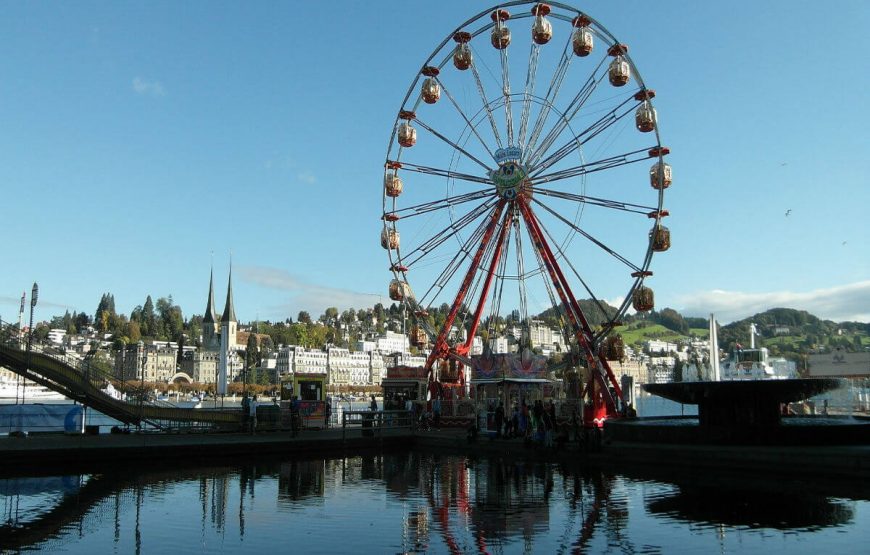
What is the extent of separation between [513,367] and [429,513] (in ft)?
70.2

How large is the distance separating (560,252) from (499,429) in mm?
12307

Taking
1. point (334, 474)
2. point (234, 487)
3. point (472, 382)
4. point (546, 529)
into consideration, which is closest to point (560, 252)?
point (472, 382)

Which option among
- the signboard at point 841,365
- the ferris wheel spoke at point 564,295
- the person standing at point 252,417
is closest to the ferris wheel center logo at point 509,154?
the ferris wheel spoke at point 564,295

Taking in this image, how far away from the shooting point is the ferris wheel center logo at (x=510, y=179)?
4081 cm

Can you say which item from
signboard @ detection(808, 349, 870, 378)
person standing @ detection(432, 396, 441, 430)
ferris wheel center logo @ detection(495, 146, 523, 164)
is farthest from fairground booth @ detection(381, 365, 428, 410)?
signboard @ detection(808, 349, 870, 378)

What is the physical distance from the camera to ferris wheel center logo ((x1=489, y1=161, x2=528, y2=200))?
40812 millimetres

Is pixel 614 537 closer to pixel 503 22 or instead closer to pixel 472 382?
pixel 472 382

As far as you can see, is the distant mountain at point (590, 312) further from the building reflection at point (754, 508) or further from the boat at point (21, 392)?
the boat at point (21, 392)

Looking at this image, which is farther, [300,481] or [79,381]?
[79,381]

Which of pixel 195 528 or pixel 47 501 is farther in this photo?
pixel 47 501

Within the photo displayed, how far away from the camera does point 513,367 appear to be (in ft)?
124

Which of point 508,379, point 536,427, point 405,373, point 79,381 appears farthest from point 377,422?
point 79,381

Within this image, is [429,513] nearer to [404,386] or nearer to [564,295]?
[564,295]

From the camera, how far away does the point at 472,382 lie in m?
38.2
